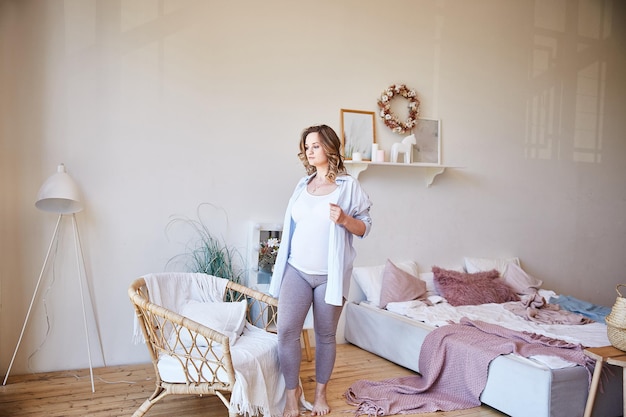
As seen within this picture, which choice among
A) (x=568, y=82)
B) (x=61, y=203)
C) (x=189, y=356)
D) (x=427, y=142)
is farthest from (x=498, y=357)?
(x=568, y=82)

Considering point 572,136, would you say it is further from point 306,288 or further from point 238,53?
point 306,288

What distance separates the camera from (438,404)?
3371 millimetres

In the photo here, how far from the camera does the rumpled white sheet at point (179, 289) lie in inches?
131

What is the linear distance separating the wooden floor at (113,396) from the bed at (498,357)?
0.19 metres

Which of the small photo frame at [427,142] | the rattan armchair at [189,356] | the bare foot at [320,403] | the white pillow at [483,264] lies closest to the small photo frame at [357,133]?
the small photo frame at [427,142]

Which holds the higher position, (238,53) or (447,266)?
(238,53)

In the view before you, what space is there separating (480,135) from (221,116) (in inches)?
99.7

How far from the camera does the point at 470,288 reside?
15.4 ft

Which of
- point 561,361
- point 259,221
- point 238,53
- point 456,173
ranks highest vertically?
point 238,53

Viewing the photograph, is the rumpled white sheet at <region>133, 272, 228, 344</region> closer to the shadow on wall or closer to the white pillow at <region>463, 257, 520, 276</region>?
the white pillow at <region>463, 257, 520, 276</region>

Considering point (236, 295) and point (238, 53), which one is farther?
point (238, 53)

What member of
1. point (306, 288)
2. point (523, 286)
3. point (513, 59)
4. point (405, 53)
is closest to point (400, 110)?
point (405, 53)

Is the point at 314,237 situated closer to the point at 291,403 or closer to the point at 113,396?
the point at 291,403

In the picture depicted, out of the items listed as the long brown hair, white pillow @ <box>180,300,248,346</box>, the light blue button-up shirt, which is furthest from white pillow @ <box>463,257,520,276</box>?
white pillow @ <box>180,300,248,346</box>
